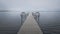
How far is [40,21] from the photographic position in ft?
7.59

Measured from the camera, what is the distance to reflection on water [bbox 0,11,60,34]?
7.53 ft

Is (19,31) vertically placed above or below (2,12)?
below

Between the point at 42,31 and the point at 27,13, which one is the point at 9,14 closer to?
the point at 27,13

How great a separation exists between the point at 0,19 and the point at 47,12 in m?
0.63

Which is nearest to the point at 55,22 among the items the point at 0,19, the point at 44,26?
the point at 44,26

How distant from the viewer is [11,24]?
91.4 inches

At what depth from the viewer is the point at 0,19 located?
233 cm

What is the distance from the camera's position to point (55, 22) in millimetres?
2316

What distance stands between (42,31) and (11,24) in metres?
0.42

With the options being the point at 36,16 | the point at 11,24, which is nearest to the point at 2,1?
the point at 11,24

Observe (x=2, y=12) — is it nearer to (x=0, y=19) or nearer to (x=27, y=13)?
(x=0, y=19)

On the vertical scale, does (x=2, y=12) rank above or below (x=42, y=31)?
above

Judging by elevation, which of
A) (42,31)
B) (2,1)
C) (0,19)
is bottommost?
(42,31)

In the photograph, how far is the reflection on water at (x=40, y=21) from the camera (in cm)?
229
